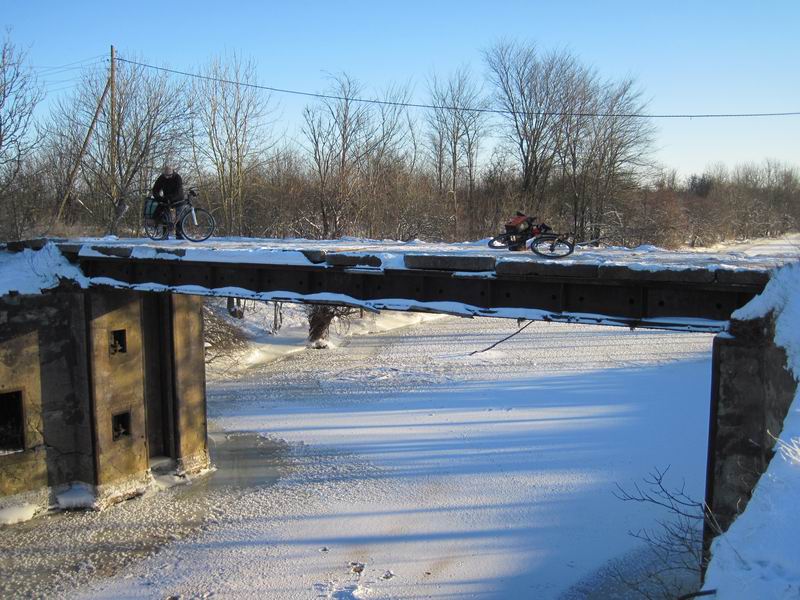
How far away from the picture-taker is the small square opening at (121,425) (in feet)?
41.7

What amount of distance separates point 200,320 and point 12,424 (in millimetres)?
3873

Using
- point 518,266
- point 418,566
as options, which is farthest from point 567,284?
point 418,566

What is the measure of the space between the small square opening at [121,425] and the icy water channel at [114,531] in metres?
1.26

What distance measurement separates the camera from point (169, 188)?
42.9 feet

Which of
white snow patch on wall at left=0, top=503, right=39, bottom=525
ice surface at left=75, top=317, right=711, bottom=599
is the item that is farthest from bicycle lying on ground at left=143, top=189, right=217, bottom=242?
white snow patch on wall at left=0, top=503, right=39, bottom=525

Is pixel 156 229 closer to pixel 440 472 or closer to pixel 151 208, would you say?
pixel 151 208

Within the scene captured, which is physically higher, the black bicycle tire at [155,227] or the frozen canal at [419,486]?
the black bicycle tire at [155,227]

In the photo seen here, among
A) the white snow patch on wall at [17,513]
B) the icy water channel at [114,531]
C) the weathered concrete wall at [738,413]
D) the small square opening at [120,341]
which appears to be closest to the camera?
the weathered concrete wall at [738,413]

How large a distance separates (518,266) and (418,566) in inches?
188

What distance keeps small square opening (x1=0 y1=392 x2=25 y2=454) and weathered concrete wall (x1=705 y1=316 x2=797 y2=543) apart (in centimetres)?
1077

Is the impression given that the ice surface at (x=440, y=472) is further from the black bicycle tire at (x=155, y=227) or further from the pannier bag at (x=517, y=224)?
the black bicycle tire at (x=155, y=227)

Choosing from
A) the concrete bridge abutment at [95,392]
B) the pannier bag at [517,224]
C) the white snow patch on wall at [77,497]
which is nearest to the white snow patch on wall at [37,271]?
the concrete bridge abutment at [95,392]

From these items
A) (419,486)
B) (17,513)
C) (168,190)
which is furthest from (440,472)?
(168,190)

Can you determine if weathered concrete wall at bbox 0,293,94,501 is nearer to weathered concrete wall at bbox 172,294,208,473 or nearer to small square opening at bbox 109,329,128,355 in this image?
small square opening at bbox 109,329,128,355
